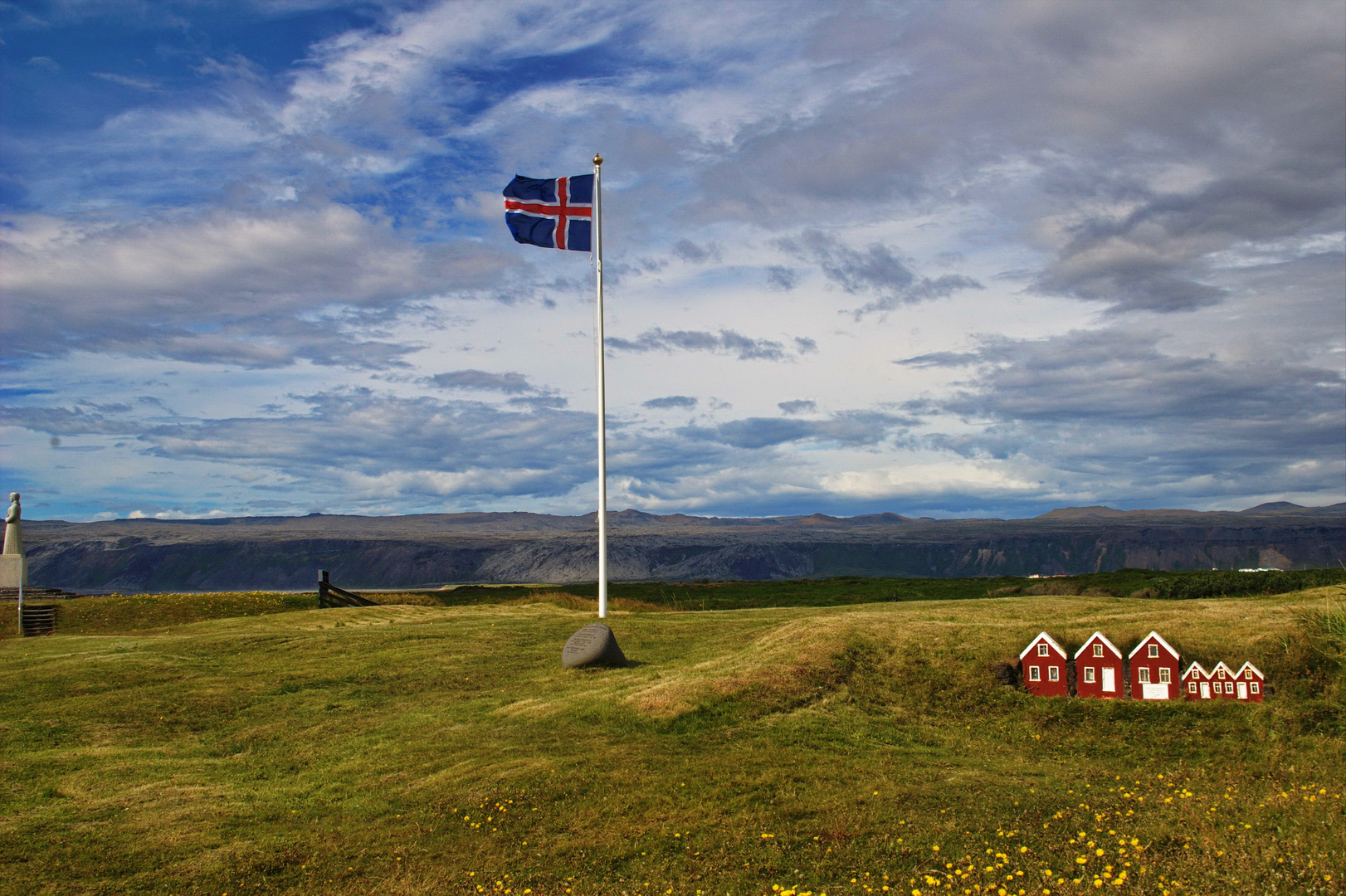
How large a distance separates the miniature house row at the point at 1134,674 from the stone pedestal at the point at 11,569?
4105cm

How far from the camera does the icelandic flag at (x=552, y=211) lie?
100 feet

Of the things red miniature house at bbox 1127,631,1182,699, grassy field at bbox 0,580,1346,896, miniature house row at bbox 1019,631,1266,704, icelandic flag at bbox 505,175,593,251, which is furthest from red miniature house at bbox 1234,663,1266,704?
icelandic flag at bbox 505,175,593,251

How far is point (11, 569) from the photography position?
40.0 meters

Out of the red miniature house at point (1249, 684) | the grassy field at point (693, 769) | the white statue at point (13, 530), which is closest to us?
the grassy field at point (693, 769)

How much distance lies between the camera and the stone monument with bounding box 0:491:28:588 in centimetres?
3953

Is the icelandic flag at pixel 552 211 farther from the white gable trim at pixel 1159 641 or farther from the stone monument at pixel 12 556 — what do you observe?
the stone monument at pixel 12 556

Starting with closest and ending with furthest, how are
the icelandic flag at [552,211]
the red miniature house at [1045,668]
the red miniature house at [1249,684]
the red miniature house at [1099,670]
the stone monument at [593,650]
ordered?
the red miniature house at [1249,684] → the red miniature house at [1099,670] → the red miniature house at [1045,668] → the stone monument at [593,650] → the icelandic flag at [552,211]

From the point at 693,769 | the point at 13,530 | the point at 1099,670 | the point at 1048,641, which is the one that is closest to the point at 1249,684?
the point at 1099,670

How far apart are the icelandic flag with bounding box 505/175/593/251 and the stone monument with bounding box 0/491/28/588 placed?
26.5m

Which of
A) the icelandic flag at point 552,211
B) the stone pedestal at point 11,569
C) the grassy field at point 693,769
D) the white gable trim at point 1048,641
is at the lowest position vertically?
the grassy field at point 693,769

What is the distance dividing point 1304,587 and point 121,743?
3301 centimetres

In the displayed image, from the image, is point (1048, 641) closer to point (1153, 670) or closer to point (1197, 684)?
point (1153, 670)

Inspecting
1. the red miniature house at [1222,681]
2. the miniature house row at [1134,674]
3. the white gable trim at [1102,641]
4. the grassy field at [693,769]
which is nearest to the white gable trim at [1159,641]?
the miniature house row at [1134,674]

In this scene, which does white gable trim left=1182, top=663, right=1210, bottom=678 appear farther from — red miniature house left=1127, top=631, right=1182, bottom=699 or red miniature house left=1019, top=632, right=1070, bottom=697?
red miniature house left=1019, top=632, right=1070, bottom=697
